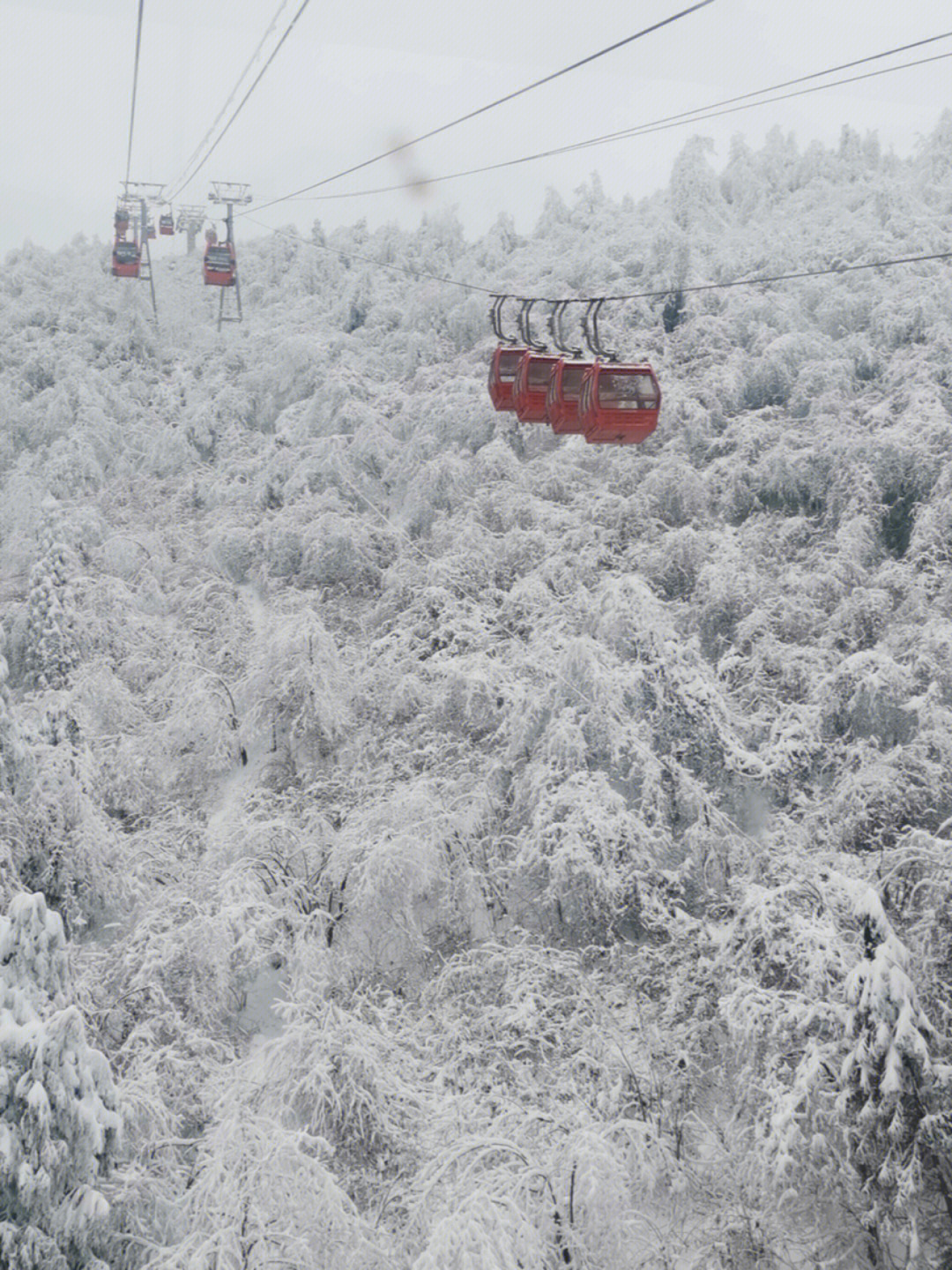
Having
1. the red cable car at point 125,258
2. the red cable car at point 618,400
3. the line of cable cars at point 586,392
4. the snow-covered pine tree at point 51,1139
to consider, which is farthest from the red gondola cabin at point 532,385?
the red cable car at point 125,258

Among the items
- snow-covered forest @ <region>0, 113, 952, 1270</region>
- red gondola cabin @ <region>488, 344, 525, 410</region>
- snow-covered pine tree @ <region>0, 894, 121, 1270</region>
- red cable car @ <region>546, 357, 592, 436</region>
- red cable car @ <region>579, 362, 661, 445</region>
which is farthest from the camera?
red gondola cabin @ <region>488, 344, 525, 410</region>

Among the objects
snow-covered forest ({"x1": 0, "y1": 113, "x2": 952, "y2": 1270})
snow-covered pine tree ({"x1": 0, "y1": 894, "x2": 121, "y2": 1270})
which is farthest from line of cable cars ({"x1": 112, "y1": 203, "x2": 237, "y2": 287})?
snow-covered pine tree ({"x1": 0, "y1": 894, "x2": 121, "y2": 1270})

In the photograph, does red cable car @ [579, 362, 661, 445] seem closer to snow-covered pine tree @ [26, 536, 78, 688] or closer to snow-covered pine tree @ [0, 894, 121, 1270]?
snow-covered pine tree @ [0, 894, 121, 1270]

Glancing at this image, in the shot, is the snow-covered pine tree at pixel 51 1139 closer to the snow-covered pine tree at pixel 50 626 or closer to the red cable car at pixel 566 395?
the red cable car at pixel 566 395

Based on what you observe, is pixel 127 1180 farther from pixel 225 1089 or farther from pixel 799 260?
pixel 799 260

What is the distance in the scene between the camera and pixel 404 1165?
29.5 feet

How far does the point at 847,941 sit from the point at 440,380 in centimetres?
2350

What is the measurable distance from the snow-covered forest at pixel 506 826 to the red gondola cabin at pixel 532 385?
4256mm

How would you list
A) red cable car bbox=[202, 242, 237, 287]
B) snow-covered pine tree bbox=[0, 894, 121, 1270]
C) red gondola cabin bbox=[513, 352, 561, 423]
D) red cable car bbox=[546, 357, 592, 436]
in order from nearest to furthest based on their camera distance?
snow-covered pine tree bbox=[0, 894, 121, 1270] → red cable car bbox=[546, 357, 592, 436] → red gondola cabin bbox=[513, 352, 561, 423] → red cable car bbox=[202, 242, 237, 287]

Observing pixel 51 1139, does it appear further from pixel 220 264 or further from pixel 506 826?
pixel 220 264

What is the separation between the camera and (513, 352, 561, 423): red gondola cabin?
38.7ft

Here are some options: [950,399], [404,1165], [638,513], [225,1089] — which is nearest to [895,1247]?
[404,1165]

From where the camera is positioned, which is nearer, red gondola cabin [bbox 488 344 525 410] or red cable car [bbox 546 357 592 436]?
red cable car [bbox 546 357 592 436]

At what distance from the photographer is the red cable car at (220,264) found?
3075 centimetres
